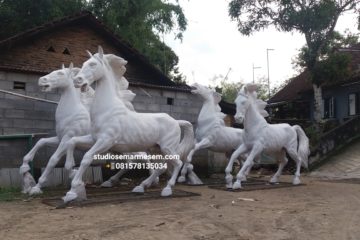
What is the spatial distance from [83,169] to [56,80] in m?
2.41

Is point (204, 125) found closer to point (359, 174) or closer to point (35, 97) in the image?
point (35, 97)

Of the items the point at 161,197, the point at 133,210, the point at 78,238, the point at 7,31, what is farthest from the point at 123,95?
the point at 7,31

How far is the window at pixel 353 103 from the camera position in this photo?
19261 millimetres

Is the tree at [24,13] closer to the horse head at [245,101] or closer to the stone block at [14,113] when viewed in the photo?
the stone block at [14,113]

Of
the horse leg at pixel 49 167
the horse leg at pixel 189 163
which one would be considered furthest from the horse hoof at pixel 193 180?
the horse leg at pixel 49 167

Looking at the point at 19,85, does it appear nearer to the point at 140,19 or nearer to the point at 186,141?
the point at 186,141

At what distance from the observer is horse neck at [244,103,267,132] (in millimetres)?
8820

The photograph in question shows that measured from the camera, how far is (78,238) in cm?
412

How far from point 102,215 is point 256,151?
14.0 feet

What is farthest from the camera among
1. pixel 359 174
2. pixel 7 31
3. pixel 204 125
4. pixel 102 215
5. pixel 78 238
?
pixel 7 31

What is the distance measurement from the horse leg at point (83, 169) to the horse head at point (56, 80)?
6.56 ft

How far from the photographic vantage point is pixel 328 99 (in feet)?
70.1

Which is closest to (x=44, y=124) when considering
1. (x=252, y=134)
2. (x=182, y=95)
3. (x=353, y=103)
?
(x=182, y=95)

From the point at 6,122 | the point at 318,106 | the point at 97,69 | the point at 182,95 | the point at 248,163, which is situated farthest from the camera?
the point at 318,106
